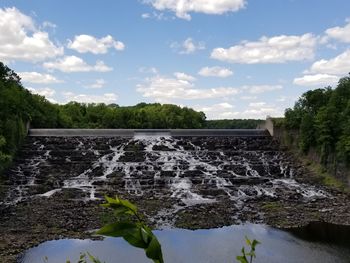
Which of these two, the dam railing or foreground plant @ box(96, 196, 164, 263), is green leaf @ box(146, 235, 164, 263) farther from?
the dam railing

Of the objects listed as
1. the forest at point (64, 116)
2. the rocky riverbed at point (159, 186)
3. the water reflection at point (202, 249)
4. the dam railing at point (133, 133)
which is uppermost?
the forest at point (64, 116)

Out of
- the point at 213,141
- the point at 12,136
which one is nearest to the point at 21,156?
the point at 12,136

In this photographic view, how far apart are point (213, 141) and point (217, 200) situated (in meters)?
14.3

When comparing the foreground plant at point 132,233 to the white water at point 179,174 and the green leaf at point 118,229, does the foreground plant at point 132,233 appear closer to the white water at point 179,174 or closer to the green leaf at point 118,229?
the green leaf at point 118,229

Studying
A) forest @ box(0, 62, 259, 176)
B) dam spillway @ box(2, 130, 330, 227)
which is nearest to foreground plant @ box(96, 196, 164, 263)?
dam spillway @ box(2, 130, 330, 227)

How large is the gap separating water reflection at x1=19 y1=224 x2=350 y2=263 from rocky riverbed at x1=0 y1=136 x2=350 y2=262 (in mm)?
1163

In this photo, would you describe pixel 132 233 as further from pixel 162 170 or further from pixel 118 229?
pixel 162 170

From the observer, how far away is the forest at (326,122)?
31570mm

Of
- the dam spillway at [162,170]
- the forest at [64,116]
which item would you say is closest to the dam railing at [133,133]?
the dam spillway at [162,170]

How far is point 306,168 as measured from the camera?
1393 inches

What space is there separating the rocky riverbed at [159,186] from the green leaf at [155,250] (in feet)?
54.7

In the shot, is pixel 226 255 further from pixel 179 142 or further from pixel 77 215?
pixel 179 142

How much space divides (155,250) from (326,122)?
34.3 m

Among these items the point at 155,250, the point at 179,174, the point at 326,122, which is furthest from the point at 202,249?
the point at 326,122
